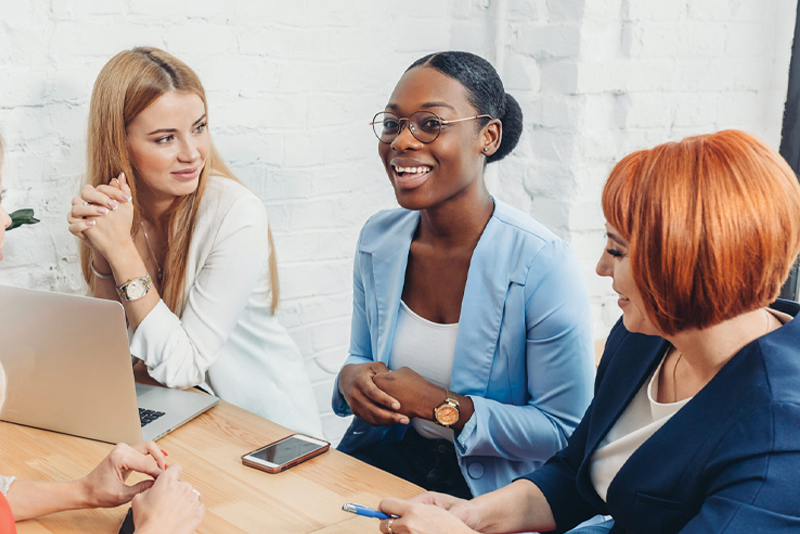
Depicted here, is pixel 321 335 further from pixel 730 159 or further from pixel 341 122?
pixel 730 159

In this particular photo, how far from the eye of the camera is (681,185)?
31.2 inches

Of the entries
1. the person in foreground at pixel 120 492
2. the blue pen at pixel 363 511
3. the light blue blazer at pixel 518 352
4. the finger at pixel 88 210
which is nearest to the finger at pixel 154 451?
the person in foreground at pixel 120 492

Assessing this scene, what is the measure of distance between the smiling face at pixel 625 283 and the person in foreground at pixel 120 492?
560 millimetres

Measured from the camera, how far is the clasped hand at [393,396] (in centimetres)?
123

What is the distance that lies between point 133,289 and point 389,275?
464 mm

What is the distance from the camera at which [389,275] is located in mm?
1441

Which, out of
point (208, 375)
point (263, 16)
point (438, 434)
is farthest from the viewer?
point (263, 16)

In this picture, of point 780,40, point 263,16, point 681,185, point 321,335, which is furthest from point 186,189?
point 780,40

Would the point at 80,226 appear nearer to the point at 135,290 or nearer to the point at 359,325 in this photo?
the point at 135,290

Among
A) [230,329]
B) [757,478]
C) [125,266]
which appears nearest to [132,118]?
[125,266]

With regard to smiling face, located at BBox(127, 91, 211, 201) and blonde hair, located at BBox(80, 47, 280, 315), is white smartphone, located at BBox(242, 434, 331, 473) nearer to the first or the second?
blonde hair, located at BBox(80, 47, 280, 315)

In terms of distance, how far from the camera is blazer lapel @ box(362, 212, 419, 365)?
1.42 metres

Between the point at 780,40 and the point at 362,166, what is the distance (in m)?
1.09

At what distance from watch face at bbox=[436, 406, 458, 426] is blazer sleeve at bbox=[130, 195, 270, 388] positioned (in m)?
0.48
